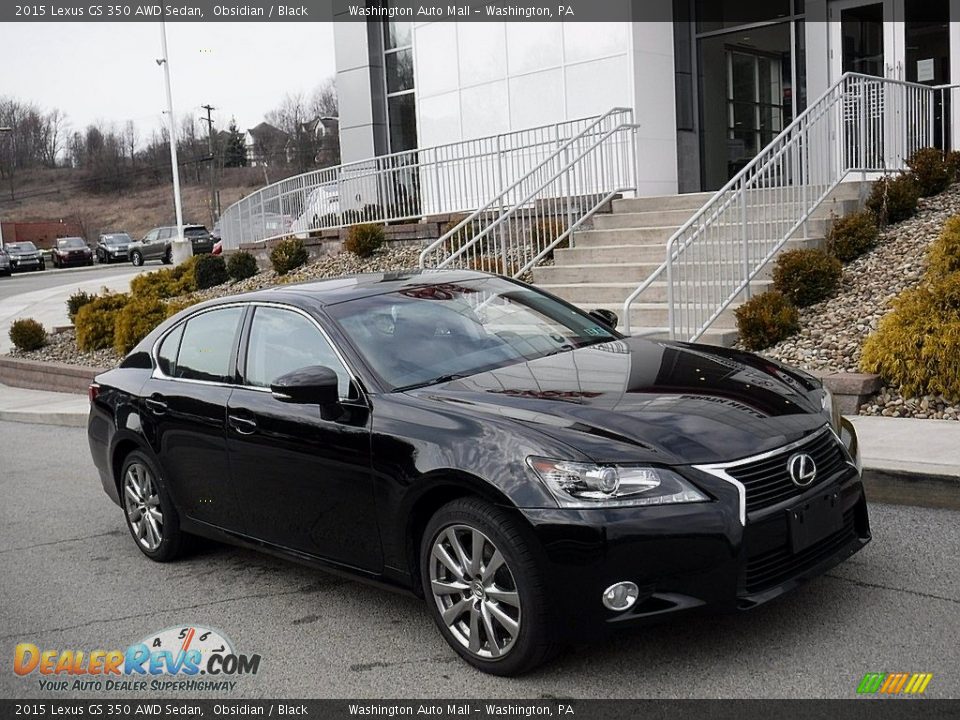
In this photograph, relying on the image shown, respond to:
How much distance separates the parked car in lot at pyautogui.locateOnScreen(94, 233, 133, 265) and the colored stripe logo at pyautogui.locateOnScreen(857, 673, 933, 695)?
5155cm

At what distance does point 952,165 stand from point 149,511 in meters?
9.84

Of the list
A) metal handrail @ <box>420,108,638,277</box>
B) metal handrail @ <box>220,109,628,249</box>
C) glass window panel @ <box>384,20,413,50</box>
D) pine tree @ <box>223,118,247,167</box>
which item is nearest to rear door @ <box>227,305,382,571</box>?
metal handrail @ <box>420,108,638,277</box>

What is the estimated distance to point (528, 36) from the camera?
705 inches

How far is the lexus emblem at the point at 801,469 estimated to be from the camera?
3.96 meters

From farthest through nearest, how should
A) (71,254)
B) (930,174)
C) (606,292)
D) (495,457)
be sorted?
(71,254)
(606,292)
(930,174)
(495,457)

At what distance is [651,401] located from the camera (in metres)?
4.21

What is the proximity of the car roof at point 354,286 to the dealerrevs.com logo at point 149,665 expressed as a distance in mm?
1757

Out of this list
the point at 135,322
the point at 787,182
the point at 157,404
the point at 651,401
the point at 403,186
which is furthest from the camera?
the point at 403,186

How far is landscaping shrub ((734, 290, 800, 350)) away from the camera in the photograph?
910 cm

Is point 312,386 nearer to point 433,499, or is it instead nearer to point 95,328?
point 433,499

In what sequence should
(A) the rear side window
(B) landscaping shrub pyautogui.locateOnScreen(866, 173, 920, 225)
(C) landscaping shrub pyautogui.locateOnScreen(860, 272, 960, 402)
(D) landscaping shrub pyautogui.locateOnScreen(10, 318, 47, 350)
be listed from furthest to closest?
(D) landscaping shrub pyautogui.locateOnScreen(10, 318, 47, 350), (B) landscaping shrub pyautogui.locateOnScreen(866, 173, 920, 225), (C) landscaping shrub pyautogui.locateOnScreen(860, 272, 960, 402), (A) the rear side window

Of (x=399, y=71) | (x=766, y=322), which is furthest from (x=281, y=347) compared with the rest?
(x=399, y=71)

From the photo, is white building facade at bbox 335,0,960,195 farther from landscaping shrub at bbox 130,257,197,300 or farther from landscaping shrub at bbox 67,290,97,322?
landscaping shrub at bbox 67,290,97,322

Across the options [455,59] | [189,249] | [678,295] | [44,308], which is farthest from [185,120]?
[678,295]
